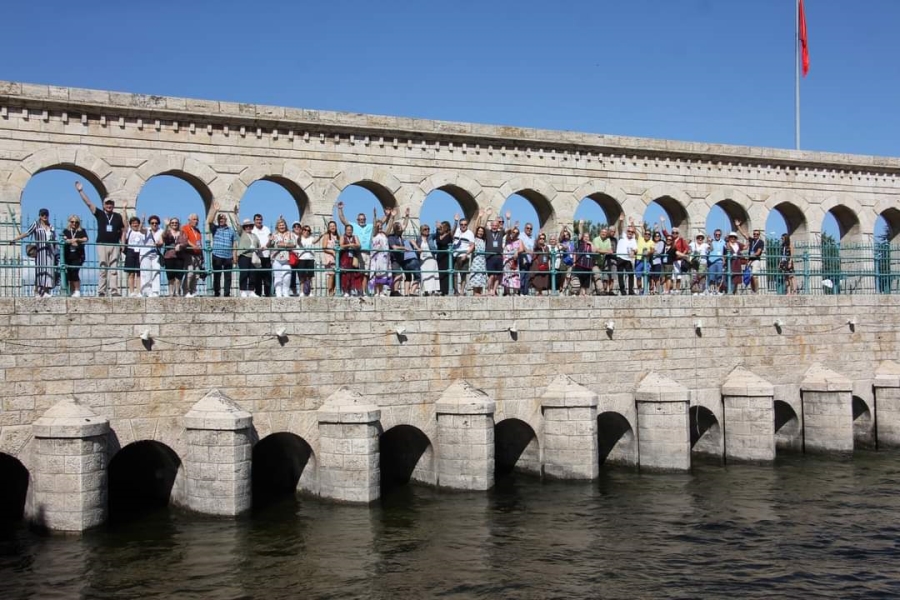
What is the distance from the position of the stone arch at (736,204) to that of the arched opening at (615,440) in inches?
271

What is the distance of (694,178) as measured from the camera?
→ 934 inches

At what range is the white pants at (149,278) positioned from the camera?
1546 centimetres

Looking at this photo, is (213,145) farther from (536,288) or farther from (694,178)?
(694,178)

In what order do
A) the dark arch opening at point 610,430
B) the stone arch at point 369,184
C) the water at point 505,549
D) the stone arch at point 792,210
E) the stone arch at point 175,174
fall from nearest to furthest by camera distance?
1. the water at point 505,549
2. the stone arch at point 175,174
3. the dark arch opening at point 610,430
4. the stone arch at point 369,184
5. the stone arch at point 792,210

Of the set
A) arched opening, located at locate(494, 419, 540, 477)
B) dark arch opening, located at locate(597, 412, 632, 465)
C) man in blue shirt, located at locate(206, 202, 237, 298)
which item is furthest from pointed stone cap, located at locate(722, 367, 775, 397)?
man in blue shirt, located at locate(206, 202, 237, 298)

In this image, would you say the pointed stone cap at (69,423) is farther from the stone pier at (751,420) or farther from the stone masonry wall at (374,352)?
the stone pier at (751,420)

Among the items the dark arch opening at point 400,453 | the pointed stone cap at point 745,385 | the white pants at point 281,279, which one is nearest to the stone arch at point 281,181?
the white pants at point 281,279

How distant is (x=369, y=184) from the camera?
2022cm

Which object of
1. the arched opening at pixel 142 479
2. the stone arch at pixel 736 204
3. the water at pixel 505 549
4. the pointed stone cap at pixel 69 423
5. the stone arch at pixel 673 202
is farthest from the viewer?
the stone arch at pixel 736 204

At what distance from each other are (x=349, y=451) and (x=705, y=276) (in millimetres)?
10891

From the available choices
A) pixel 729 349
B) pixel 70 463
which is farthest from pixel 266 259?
pixel 729 349

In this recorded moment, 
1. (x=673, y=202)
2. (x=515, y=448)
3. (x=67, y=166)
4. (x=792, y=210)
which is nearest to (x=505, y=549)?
(x=515, y=448)

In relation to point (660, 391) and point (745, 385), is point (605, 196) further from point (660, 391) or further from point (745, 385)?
point (660, 391)

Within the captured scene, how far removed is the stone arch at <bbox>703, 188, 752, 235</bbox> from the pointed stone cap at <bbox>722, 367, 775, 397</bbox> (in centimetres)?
511
